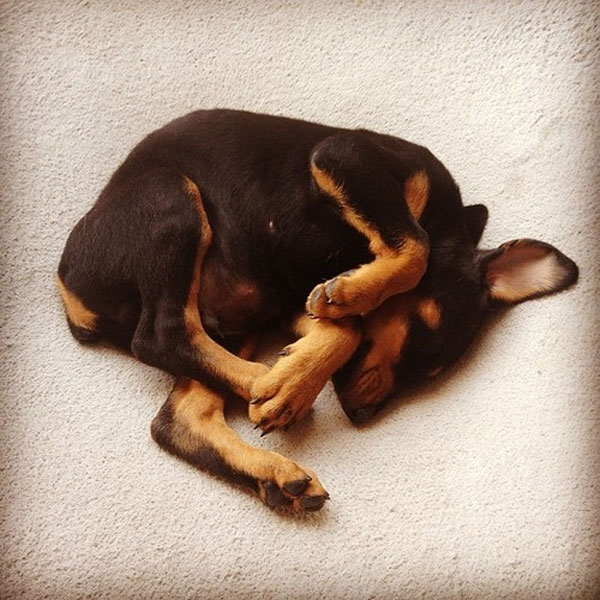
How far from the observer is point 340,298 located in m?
1.89

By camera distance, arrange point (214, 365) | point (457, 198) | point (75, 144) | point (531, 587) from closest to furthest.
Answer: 1. point (531, 587)
2. point (214, 365)
3. point (457, 198)
4. point (75, 144)

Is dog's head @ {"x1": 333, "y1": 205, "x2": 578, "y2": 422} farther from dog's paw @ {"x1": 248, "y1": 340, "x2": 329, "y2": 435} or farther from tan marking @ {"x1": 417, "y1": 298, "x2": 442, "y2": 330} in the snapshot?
dog's paw @ {"x1": 248, "y1": 340, "x2": 329, "y2": 435}

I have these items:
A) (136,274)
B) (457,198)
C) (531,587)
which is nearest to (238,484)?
(136,274)

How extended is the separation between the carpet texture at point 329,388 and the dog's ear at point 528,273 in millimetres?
54

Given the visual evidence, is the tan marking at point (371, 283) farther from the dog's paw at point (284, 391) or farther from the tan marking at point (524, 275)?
the tan marking at point (524, 275)

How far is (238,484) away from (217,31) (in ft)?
5.05

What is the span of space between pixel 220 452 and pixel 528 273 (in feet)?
3.27

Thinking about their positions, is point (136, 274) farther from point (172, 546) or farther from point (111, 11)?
point (111, 11)

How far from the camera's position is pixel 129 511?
74.9 inches

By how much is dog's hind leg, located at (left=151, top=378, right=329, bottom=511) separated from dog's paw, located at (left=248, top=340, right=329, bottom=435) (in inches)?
3.7

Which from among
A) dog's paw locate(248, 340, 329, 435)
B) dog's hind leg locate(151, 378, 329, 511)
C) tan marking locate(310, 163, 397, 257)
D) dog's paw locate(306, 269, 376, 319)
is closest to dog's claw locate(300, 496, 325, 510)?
dog's hind leg locate(151, 378, 329, 511)

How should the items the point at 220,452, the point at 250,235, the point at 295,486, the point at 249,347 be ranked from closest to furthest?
the point at 295,486 < the point at 220,452 < the point at 250,235 < the point at 249,347

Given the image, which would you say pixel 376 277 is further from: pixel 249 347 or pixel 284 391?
pixel 249 347

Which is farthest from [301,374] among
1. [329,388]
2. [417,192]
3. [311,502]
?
[417,192]
